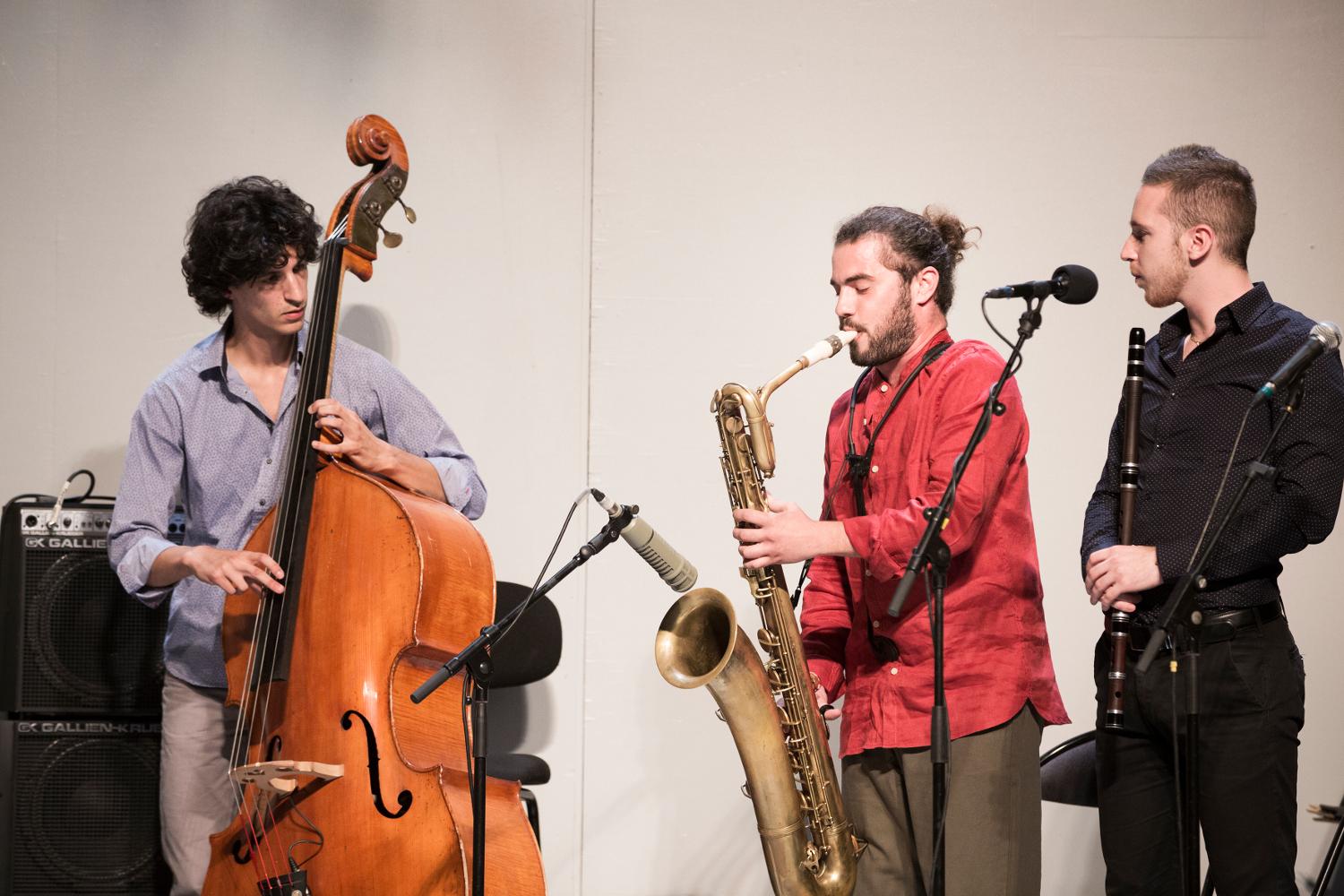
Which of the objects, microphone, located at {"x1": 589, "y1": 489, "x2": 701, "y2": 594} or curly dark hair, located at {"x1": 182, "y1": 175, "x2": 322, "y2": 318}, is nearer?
microphone, located at {"x1": 589, "y1": 489, "x2": 701, "y2": 594}

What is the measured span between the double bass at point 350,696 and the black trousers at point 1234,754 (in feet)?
4.04

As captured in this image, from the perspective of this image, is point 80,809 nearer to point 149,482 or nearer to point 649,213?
point 149,482

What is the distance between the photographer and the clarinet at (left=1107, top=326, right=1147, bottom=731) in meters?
2.37

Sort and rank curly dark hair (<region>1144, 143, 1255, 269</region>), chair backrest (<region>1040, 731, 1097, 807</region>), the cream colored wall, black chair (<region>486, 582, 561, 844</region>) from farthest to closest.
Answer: the cream colored wall → black chair (<region>486, 582, 561, 844</region>) → chair backrest (<region>1040, 731, 1097, 807</region>) → curly dark hair (<region>1144, 143, 1255, 269</region>)

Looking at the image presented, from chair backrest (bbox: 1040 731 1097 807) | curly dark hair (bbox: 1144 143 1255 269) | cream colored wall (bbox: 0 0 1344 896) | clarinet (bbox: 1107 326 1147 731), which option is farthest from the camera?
cream colored wall (bbox: 0 0 1344 896)

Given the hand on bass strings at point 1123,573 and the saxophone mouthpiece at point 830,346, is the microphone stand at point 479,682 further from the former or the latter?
the hand on bass strings at point 1123,573

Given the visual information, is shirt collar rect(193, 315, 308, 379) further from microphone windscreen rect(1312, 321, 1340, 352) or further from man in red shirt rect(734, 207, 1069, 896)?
microphone windscreen rect(1312, 321, 1340, 352)

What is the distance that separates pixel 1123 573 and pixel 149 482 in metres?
2.10

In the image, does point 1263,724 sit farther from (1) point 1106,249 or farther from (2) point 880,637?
(1) point 1106,249

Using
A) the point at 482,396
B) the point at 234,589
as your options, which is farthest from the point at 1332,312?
the point at 234,589

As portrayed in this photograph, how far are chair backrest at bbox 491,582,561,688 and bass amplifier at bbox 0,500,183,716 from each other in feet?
2.97

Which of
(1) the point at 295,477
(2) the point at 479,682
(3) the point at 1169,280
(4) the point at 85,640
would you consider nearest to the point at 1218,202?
(3) the point at 1169,280

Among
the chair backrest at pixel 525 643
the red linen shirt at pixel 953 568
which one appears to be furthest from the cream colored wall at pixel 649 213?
the red linen shirt at pixel 953 568

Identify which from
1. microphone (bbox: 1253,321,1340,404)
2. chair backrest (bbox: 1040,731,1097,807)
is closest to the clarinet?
microphone (bbox: 1253,321,1340,404)
